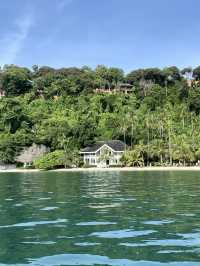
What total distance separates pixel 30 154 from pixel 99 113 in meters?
26.0

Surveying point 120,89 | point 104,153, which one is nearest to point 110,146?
point 104,153

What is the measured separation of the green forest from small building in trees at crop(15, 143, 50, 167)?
1060 millimetres

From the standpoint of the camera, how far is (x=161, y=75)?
506 ft

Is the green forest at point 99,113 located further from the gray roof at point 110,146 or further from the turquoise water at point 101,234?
the turquoise water at point 101,234

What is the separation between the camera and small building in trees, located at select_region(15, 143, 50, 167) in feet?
351

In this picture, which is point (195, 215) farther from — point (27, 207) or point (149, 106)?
point (149, 106)

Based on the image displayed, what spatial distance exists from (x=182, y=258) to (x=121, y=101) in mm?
121068

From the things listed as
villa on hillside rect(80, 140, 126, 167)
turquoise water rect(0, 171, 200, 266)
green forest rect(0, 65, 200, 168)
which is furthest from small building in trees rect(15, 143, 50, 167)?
turquoise water rect(0, 171, 200, 266)

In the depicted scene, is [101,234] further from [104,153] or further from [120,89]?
[120,89]

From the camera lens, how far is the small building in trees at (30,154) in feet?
351

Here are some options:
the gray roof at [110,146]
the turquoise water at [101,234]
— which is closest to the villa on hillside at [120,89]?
the gray roof at [110,146]

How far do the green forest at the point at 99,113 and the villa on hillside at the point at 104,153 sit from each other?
3031 millimetres

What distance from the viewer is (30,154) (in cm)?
10769

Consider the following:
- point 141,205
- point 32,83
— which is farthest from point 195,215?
point 32,83
